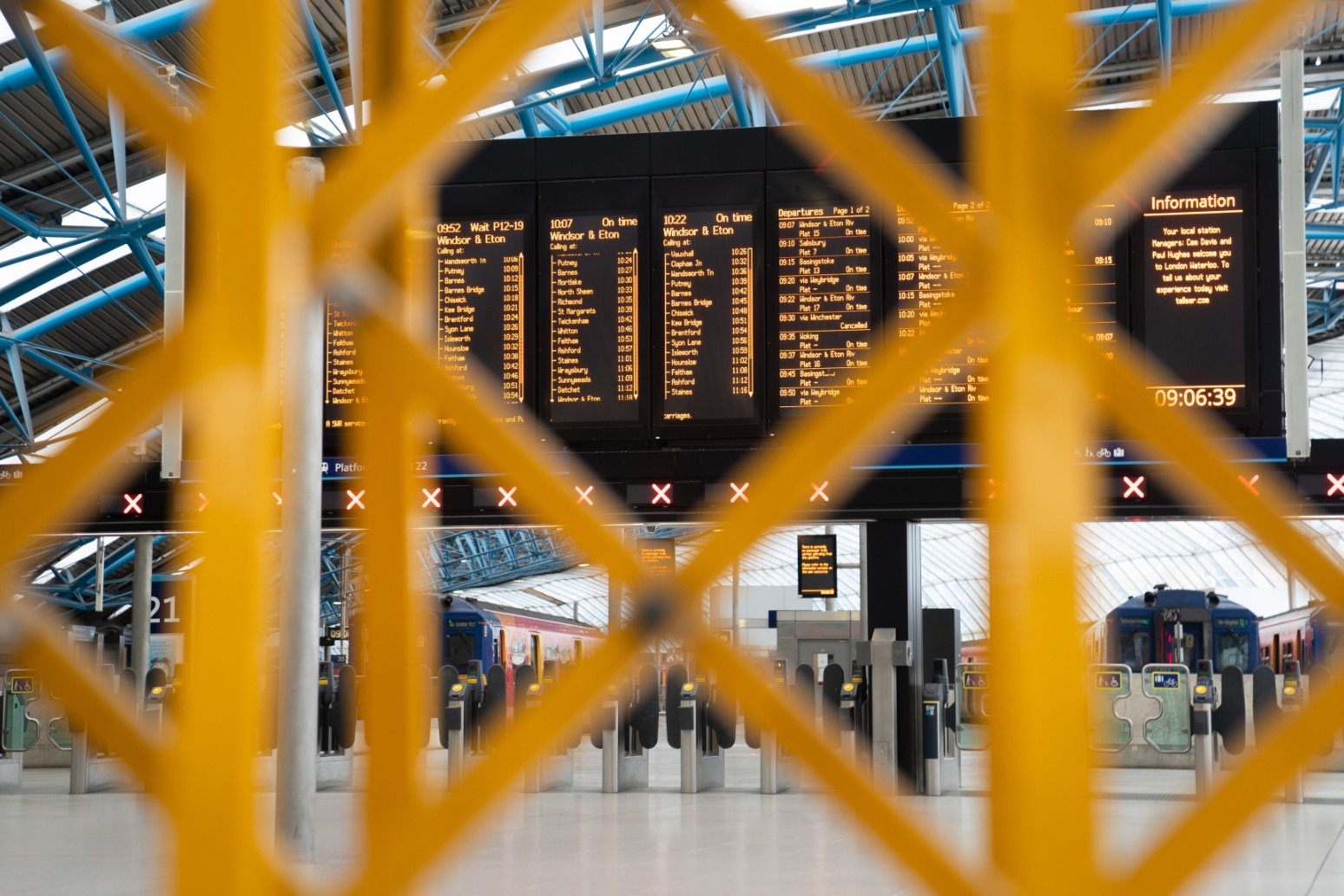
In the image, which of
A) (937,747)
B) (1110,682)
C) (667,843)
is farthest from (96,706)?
(1110,682)

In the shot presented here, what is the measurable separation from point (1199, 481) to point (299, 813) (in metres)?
5.47

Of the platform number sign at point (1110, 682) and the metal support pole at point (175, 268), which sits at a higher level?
the metal support pole at point (175, 268)

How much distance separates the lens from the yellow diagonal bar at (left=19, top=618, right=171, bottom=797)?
301 centimetres

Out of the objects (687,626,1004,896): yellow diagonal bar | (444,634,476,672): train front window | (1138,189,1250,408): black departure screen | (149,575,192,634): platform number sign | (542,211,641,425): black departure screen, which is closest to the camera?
(687,626,1004,896): yellow diagonal bar

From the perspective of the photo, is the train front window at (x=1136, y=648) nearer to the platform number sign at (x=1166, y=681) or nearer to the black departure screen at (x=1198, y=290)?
the platform number sign at (x=1166, y=681)

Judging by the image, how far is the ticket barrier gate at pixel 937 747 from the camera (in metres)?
12.9

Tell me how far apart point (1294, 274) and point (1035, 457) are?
325 inches

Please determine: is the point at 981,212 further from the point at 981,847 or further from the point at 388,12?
the point at 388,12

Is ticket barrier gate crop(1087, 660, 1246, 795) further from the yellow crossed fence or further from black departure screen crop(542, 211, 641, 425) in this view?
the yellow crossed fence

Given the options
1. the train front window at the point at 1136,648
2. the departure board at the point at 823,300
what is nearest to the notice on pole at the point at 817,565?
the train front window at the point at 1136,648

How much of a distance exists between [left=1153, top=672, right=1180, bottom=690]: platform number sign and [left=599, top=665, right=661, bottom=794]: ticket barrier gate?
5148mm

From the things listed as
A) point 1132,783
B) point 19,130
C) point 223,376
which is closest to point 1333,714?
point 223,376

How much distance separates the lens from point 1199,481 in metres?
3.01

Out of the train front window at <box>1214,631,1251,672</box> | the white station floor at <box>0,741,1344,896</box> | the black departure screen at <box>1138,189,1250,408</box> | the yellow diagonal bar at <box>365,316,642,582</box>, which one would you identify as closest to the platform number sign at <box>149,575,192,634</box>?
the white station floor at <box>0,741,1344,896</box>
